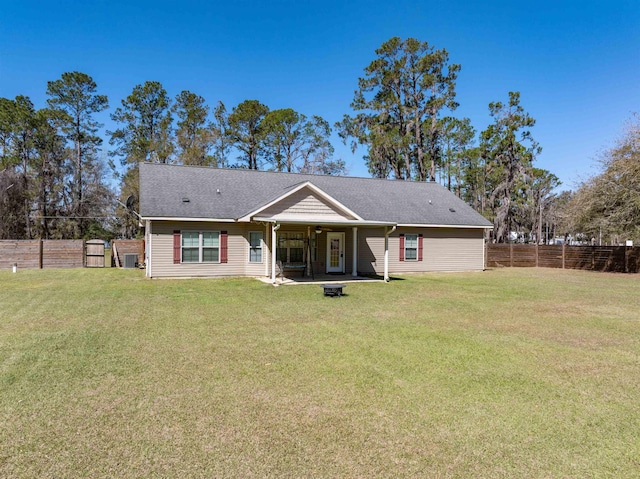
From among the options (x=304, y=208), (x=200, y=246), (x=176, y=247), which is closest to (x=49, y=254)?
(x=176, y=247)

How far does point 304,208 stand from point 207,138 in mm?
22297

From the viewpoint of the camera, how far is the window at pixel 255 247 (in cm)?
1647

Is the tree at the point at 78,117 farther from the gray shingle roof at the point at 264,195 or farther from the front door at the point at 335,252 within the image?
the front door at the point at 335,252

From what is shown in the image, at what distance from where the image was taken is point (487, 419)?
3.73m

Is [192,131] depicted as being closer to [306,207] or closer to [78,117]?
[78,117]

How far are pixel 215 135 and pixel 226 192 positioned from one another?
18870 mm

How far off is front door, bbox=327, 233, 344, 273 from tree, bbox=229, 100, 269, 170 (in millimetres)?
21343

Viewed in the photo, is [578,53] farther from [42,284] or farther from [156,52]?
[42,284]

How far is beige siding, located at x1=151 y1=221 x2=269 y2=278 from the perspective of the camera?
15352mm

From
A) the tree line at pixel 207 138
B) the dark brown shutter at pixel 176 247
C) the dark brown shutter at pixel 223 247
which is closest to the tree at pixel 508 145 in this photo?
the tree line at pixel 207 138

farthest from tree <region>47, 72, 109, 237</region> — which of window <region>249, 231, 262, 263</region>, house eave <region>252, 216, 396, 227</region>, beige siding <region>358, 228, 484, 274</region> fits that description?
beige siding <region>358, 228, 484, 274</region>

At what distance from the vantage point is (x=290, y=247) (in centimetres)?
1641

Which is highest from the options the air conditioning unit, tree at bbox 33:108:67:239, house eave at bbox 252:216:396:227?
tree at bbox 33:108:67:239

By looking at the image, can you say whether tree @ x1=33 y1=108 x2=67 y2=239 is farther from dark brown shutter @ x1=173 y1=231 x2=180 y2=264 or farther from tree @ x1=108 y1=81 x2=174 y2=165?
dark brown shutter @ x1=173 y1=231 x2=180 y2=264
